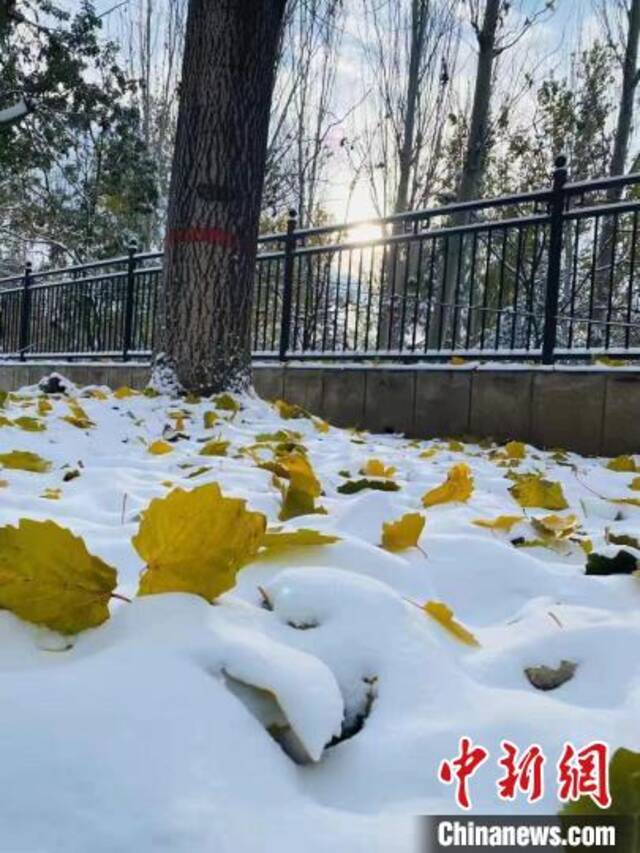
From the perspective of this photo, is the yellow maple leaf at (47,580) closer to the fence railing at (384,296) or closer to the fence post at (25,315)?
the fence railing at (384,296)

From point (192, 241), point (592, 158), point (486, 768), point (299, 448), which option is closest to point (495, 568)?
point (486, 768)

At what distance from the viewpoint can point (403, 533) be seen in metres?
1.30

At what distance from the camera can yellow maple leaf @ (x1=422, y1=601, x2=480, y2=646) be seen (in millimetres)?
959

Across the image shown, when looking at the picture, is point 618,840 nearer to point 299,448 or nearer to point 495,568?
point 495,568

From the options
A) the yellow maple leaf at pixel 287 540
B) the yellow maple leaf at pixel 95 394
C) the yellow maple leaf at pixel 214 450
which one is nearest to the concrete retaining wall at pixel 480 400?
the yellow maple leaf at pixel 95 394

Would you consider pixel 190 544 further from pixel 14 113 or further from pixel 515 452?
pixel 14 113

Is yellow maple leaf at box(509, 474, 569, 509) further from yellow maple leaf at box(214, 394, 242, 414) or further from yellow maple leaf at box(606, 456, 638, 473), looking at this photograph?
yellow maple leaf at box(214, 394, 242, 414)

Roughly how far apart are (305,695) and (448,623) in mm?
322

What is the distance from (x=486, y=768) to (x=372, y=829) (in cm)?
13

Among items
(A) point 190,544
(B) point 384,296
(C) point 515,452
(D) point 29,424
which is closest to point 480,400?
(C) point 515,452

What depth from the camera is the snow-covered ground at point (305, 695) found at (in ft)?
1.89

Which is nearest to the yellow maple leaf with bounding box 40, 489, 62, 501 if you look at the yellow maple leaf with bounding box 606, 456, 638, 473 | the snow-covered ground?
the snow-covered ground

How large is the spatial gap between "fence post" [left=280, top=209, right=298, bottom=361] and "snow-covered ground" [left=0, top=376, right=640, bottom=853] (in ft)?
16.2

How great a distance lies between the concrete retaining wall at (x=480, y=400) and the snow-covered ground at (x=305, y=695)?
9.23ft
